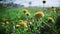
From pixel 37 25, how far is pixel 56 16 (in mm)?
211

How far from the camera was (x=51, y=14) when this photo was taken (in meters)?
1.43

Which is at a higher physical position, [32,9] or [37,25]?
[32,9]

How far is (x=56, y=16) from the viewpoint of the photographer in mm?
1438

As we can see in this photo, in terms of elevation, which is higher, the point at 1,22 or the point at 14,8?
the point at 14,8

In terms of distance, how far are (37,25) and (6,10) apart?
0.33 meters

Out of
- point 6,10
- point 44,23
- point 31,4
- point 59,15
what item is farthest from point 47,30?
point 6,10

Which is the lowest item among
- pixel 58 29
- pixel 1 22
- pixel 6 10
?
pixel 58 29

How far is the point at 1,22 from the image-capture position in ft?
4.53

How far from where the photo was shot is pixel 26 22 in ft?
4.54

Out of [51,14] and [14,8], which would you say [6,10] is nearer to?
[14,8]

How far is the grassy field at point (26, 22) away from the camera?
4.50 ft

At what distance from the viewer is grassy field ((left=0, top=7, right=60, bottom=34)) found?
1.37 meters

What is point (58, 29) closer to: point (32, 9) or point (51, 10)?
point (51, 10)

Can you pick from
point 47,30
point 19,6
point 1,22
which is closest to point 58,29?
point 47,30
